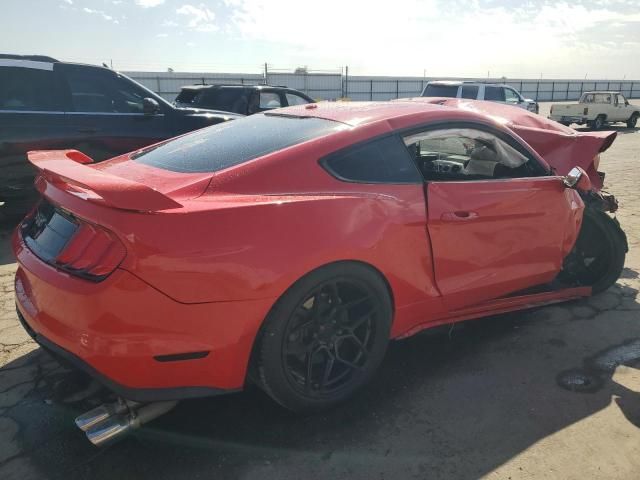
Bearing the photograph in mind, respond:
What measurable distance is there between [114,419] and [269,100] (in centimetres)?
857

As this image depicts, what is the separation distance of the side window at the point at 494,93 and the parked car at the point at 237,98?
365 inches

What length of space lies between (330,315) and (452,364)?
990mm

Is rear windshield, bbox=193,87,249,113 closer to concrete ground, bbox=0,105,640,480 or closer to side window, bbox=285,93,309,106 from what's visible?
side window, bbox=285,93,309,106

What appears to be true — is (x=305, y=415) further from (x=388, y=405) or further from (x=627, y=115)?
(x=627, y=115)

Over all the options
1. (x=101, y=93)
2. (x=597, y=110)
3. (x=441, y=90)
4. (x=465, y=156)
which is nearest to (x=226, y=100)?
(x=101, y=93)

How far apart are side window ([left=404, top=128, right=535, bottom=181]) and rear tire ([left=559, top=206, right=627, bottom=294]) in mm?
965

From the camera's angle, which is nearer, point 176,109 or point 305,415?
point 305,415

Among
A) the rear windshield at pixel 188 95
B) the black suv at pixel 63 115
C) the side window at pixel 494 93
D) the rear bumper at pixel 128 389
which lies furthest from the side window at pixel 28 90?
the side window at pixel 494 93

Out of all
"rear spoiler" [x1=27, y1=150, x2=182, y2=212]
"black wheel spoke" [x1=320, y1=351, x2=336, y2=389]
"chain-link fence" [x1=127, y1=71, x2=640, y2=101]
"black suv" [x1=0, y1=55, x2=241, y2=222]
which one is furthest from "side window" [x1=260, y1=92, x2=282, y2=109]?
"chain-link fence" [x1=127, y1=71, x2=640, y2=101]

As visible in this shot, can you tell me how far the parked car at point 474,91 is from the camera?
15.5 meters

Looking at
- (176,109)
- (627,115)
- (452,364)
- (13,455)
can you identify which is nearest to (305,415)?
(452,364)

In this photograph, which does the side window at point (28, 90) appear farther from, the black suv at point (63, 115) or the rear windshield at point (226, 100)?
the rear windshield at point (226, 100)

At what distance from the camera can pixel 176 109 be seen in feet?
21.0

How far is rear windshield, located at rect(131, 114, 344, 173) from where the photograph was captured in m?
2.50
